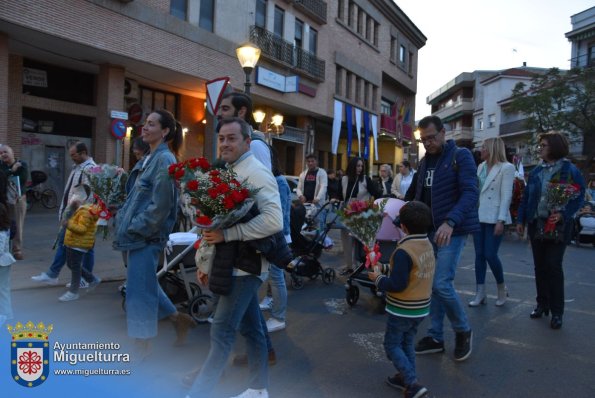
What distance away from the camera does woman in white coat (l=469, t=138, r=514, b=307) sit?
574cm

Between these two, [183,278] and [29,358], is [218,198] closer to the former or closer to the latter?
[29,358]

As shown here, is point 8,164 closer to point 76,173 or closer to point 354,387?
point 76,173

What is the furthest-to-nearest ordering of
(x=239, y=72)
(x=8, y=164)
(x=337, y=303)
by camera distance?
(x=239, y=72), (x=8, y=164), (x=337, y=303)

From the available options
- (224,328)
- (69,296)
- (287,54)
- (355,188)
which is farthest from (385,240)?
(287,54)

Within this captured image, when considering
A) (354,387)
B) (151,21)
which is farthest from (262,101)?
(354,387)

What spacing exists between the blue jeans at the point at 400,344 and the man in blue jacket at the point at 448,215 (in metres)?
0.72

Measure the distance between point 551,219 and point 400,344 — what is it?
2.72 metres

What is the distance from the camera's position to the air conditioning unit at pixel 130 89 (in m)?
18.1

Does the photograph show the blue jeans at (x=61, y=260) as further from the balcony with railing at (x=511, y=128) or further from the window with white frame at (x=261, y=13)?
the balcony with railing at (x=511, y=128)

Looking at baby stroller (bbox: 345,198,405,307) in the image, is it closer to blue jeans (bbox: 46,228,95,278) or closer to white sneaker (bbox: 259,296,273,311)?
white sneaker (bbox: 259,296,273,311)

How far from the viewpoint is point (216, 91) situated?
8.78 metres

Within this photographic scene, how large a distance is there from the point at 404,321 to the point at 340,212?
178 centimetres

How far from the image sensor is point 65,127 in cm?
1680

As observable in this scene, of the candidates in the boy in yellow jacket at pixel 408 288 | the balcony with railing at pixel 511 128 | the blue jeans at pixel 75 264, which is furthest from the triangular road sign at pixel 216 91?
the balcony with railing at pixel 511 128
